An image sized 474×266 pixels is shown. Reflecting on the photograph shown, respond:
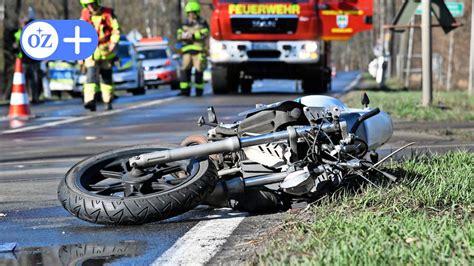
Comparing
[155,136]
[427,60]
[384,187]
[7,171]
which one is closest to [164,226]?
[384,187]

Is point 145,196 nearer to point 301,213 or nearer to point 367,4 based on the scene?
point 301,213

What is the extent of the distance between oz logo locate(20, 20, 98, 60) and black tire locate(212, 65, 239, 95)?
1659 cm

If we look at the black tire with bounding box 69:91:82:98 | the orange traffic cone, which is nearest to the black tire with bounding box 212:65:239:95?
the black tire with bounding box 69:91:82:98

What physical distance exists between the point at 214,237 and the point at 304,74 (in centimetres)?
1865

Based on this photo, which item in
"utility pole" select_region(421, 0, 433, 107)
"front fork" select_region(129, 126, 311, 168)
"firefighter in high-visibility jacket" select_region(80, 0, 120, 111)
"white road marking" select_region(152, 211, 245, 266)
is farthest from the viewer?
"firefighter in high-visibility jacket" select_region(80, 0, 120, 111)

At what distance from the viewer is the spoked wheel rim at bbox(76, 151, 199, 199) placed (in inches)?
237

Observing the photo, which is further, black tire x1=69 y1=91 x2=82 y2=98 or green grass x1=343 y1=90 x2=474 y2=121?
black tire x1=69 y1=91 x2=82 y2=98

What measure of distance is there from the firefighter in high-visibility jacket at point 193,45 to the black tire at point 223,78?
13.1 inches

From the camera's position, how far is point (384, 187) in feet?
19.9

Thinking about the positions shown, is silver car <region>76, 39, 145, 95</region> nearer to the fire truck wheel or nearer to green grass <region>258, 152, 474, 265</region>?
the fire truck wheel

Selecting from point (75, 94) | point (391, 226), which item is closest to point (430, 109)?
point (391, 226)

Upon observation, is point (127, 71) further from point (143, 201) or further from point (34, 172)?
point (143, 201)

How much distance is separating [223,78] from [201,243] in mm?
18806

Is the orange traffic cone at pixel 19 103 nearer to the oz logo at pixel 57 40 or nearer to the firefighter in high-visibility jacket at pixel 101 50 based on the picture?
the firefighter in high-visibility jacket at pixel 101 50
